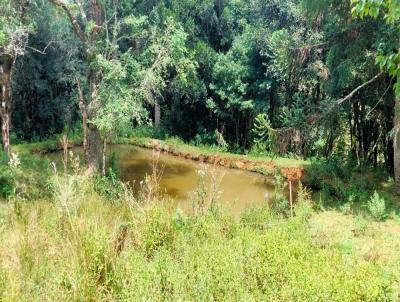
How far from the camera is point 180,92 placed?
17.8 meters

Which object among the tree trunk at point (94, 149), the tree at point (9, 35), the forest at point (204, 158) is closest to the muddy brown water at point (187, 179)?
the forest at point (204, 158)

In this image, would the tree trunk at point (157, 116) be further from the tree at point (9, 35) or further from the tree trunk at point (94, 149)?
the tree trunk at point (94, 149)

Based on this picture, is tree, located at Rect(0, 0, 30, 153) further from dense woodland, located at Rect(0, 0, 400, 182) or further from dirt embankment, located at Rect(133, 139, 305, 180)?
dirt embankment, located at Rect(133, 139, 305, 180)

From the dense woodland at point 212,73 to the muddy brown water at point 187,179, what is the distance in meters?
1.44

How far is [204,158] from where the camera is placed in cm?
1533

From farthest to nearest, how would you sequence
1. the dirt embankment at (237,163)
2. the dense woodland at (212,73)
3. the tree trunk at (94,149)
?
the dirt embankment at (237,163) < the tree trunk at (94,149) < the dense woodland at (212,73)

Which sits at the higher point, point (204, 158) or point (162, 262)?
point (162, 262)

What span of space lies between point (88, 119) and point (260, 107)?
805 centimetres

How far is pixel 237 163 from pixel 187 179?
2.26m

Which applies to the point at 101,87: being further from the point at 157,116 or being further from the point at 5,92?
the point at 157,116

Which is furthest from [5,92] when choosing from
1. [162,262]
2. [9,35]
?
[162,262]

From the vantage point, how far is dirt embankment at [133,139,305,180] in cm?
1216

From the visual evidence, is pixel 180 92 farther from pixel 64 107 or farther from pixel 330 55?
pixel 330 55

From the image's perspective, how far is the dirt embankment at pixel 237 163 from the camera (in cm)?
1216
